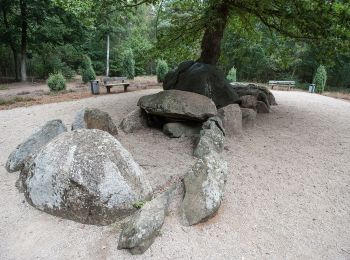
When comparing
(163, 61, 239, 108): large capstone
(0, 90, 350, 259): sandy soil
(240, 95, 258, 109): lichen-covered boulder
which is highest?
(163, 61, 239, 108): large capstone

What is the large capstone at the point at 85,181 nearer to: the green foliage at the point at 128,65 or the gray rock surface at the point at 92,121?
the gray rock surface at the point at 92,121

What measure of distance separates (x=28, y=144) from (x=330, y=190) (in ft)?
14.6

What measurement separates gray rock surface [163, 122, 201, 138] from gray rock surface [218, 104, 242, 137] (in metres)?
0.62

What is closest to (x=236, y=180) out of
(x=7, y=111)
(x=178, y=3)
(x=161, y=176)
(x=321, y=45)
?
(x=161, y=176)

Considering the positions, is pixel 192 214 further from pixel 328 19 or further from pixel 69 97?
pixel 69 97

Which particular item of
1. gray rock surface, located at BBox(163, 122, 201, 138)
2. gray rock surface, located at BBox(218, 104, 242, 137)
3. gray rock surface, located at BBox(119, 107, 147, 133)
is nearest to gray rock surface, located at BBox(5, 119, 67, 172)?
gray rock surface, located at BBox(119, 107, 147, 133)

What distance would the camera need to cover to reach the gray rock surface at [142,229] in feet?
9.47

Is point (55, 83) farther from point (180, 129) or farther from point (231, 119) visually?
point (231, 119)

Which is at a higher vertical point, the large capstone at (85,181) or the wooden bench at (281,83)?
the wooden bench at (281,83)

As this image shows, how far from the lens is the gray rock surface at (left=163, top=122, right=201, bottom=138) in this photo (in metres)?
5.49

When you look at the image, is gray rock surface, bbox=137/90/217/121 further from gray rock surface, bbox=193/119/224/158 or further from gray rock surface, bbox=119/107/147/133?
gray rock surface, bbox=119/107/147/133

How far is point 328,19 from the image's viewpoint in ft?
19.4

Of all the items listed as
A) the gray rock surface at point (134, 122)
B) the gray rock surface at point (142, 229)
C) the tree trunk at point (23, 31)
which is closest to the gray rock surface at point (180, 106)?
the gray rock surface at point (134, 122)

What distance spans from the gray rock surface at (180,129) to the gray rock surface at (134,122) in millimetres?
605
